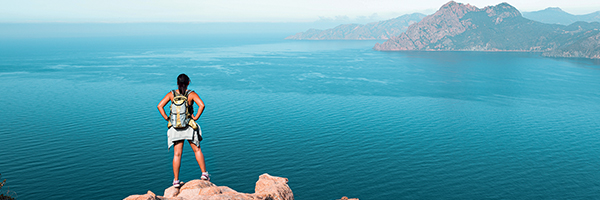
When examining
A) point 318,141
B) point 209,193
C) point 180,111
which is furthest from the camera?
point 318,141

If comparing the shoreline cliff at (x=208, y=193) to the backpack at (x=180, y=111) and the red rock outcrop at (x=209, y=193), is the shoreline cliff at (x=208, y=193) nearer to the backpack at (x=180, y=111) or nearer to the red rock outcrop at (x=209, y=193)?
the red rock outcrop at (x=209, y=193)

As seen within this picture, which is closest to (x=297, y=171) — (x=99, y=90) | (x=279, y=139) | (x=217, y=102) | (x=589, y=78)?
(x=279, y=139)

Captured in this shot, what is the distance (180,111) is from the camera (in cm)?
1293

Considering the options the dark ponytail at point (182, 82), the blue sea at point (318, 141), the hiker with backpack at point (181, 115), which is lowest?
the blue sea at point (318, 141)

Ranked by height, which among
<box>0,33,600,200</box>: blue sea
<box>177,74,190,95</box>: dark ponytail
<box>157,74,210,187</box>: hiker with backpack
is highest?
<box>177,74,190,95</box>: dark ponytail

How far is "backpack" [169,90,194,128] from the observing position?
12.8 m

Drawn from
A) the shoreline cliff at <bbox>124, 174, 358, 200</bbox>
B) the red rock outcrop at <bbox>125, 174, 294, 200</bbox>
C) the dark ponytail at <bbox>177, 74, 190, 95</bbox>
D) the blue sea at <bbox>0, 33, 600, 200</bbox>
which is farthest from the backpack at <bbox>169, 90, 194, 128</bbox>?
the blue sea at <bbox>0, 33, 600, 200</bbox>

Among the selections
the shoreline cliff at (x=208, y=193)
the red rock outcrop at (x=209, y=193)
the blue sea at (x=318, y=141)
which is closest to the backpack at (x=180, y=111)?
the shoreline cliff at (x=208, y=193)

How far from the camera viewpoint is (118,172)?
52750 millimetres

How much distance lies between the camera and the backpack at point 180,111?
12781mm

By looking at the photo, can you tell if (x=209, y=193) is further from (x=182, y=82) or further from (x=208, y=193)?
(x=182, y=82)

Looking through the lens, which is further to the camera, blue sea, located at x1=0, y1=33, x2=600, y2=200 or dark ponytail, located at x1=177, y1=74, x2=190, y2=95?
blue sea, located at x1=0, y1=33, x2=600, y2=200

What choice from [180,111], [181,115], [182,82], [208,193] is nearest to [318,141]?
[208,193]

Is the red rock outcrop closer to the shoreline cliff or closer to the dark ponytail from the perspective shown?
the shoreline cliff
